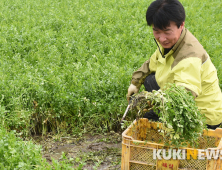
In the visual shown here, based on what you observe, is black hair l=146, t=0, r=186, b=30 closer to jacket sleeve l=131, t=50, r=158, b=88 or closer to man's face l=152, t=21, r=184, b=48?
man's face l=152, t=21, r=184, b=48

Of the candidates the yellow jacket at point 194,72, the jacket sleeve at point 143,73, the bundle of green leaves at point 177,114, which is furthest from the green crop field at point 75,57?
the bundle of green leaves at point 177,114

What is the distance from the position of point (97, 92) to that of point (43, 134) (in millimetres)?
848

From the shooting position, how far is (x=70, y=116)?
4.02 meters

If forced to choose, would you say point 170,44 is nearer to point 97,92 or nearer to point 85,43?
point 97,92

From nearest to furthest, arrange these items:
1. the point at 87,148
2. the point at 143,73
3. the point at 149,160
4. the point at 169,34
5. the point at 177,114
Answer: the point at 177,114, the point at 149,160, the point at 169,34, the point at 143,73, the point at 87,148

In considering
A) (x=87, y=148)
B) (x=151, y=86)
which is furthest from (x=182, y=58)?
(x=87, y=148)

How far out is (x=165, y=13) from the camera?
8.77ft

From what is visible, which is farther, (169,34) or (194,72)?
(169,34)

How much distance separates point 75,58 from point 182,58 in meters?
3.05

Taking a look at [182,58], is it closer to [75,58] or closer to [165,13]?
[165,13]

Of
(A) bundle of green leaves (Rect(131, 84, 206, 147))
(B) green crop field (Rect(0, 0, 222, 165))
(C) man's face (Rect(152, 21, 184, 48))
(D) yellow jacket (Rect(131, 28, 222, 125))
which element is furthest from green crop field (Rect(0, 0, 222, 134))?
(A) bundle of green leaves (Rect(131, 84, 206, 147))

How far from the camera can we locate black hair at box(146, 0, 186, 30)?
2666 mm

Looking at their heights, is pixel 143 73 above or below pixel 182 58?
below

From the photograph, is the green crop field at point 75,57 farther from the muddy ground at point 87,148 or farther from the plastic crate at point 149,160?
the plastic crate at point 149,160
